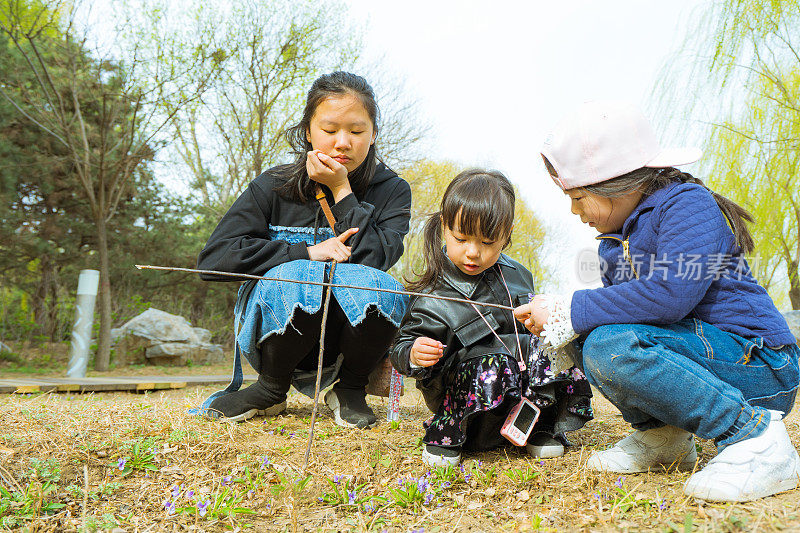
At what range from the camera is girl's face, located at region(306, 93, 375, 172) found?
8.27 ft

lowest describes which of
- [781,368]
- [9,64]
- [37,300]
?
[37,300]

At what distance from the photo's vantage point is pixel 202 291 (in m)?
12.2

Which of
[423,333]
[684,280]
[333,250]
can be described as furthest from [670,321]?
[333,250]

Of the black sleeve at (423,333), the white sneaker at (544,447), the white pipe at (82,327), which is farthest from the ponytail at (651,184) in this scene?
the white pipe at (82,327)

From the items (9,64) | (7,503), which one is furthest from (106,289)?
(7,503)

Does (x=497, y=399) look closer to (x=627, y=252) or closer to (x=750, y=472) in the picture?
(x=627, y=252)

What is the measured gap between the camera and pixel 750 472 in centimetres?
153

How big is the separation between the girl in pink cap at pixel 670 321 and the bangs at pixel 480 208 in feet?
0.89

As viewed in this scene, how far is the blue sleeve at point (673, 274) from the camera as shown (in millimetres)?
1617

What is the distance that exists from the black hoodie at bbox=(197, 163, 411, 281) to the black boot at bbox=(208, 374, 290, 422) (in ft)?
1.77

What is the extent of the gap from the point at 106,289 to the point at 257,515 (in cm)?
743

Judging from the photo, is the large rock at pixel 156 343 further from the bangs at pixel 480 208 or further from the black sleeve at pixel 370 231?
the bangs at pixel 480 208

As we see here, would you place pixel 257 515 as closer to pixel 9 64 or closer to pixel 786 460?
pixel 786 460

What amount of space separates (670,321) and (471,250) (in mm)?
734
